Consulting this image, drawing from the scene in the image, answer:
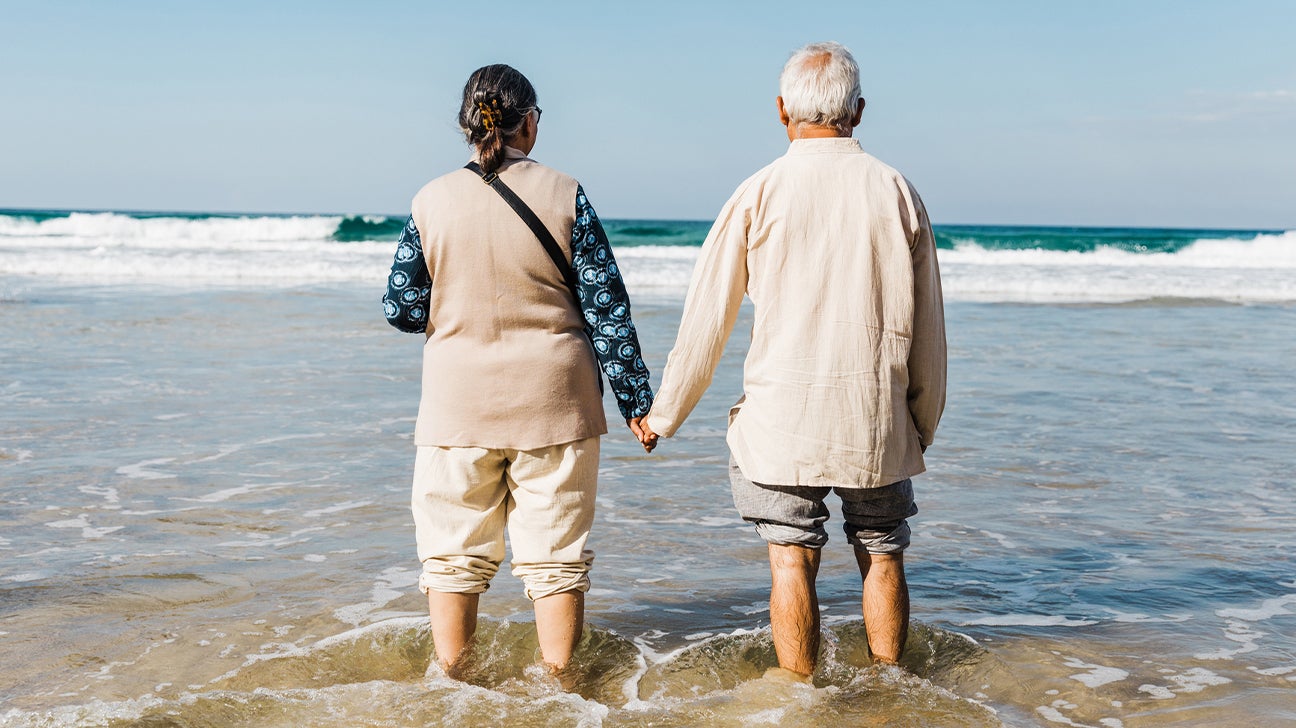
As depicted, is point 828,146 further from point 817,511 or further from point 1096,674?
point 1096,674

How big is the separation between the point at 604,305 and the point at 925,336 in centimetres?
89

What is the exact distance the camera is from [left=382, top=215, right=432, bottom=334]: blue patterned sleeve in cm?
293

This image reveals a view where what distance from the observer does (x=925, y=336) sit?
2.85 meters

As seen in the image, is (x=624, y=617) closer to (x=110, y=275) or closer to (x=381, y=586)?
(x=381, y=586)

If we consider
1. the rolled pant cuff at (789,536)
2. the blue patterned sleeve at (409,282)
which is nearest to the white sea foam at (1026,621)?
the rolled pant cuff at (789,536)

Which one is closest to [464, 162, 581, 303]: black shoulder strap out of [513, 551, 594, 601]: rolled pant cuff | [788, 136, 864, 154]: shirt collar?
[788, 136, 864, 154]: shirt collar

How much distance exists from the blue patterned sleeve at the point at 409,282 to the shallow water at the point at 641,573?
3.67 feet

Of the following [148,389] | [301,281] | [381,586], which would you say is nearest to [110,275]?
[301,281]

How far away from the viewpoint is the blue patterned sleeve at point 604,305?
9.52 ft

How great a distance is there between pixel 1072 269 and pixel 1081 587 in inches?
932

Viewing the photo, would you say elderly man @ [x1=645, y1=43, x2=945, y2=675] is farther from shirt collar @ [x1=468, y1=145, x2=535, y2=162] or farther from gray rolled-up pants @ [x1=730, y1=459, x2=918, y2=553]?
→ shirt collar @ [x1=468, y1=145, x2=535, y2=162]

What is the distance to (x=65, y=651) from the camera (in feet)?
11.3

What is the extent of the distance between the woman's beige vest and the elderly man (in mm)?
321

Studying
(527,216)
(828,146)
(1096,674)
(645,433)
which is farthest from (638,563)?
(828,146)
